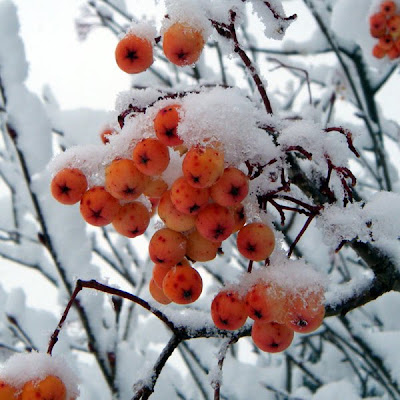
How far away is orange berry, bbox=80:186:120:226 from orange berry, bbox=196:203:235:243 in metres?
0.23

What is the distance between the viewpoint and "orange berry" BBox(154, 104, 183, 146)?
0.98 meters

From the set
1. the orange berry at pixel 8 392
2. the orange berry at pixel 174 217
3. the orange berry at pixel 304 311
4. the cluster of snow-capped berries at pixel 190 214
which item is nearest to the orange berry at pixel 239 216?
the cluster of snow-capped berries at pixel 190 214

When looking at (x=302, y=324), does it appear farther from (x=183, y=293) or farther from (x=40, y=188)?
(x=40, y=188)

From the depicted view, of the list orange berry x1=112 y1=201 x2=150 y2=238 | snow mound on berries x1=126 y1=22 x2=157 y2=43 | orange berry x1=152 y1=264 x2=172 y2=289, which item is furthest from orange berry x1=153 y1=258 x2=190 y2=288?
snow mound on berries x1=126 y1=22 x2=157 y2=43

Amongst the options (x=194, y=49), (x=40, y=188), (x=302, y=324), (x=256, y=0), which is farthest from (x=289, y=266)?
(x=40, y=188)

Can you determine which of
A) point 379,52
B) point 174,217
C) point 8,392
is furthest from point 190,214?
point 379,52

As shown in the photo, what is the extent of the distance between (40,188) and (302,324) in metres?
1.19

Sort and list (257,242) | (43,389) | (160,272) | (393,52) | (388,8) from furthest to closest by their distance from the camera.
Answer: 1. (393,52)
2. (388,8)
3. (160,272)
4. (257,242)
5. (43,389)

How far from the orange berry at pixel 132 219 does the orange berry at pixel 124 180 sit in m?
0.07

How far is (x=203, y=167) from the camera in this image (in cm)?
92

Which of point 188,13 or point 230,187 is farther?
point 188,13

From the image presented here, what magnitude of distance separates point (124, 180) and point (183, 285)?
28cm

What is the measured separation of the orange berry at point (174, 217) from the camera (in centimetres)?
103

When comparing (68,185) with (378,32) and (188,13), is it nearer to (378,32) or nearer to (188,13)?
(188,13)
